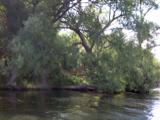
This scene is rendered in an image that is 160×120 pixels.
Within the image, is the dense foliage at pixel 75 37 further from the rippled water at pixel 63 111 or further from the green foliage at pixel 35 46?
the rippled water at pixel 63 111

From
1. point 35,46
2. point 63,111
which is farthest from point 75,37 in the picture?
point 63,111

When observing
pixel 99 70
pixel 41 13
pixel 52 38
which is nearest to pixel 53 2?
pixel 41 13

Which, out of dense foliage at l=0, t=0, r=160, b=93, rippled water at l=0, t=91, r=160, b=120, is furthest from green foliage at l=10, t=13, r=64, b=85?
rippled water at l=0, t=91, r=160, b=120

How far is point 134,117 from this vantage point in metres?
21.4

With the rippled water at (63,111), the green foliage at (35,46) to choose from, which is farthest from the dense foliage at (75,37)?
the rippled water at (63,111)

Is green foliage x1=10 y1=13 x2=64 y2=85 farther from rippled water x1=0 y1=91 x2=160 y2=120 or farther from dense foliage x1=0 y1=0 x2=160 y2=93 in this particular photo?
rippled water x1=0 y1=91 x2=160 y2=120

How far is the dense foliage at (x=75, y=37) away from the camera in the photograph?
81.1 ft

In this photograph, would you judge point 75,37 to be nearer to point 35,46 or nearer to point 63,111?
point 35,46

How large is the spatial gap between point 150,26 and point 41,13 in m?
7.70

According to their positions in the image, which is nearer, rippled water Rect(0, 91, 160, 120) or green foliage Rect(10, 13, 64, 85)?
rippled water Rect(0, 91, 160, 120)

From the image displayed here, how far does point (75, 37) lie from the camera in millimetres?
29109

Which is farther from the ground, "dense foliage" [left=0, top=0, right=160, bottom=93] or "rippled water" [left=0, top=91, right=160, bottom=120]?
"dense foliage" [left=0, top=0, right=160, bottom=93]

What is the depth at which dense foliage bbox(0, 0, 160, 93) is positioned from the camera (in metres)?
24.7

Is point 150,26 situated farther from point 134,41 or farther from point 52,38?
point 52,38
